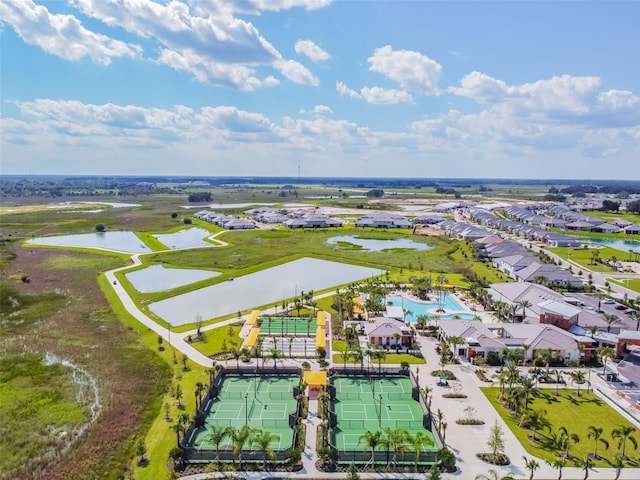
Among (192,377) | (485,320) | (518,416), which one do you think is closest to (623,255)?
(485,320)

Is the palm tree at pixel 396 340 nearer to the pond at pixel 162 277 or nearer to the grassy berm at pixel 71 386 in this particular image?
the grassy berm at pixel 71 386

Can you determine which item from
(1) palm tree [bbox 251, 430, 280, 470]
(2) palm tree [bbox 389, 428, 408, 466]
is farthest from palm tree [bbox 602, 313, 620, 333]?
(1) palm tree [bbox 251, 430, 280, 470]

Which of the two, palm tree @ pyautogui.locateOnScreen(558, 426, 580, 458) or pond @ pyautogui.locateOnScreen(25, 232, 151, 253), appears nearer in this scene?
palm tree @ pyautogui.locateOnScreen(558, 426, 580, 458)

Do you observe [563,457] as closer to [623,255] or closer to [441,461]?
[441,461]

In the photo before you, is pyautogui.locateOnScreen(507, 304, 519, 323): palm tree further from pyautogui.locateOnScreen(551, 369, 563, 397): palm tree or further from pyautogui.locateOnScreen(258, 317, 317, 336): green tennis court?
pyautogui.locateOnScreen(258, 317, 317, 336): green tennis court

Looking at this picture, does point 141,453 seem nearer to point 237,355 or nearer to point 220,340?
point 237,355

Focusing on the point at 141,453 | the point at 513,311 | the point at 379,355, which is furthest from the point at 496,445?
the point at 513,311
